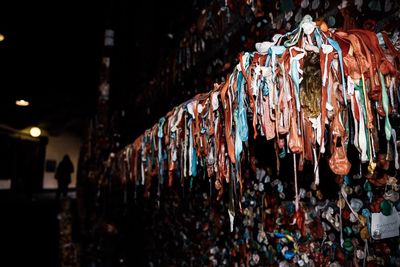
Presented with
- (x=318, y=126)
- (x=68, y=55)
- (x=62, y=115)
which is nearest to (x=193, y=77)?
(x=318, y=126)

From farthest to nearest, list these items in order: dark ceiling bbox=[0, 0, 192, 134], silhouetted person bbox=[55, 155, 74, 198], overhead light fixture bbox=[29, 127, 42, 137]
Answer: overhead light fixture bbox=[29, 127, 42, 137] → silhouetted person bbox=[55, 155, 74, 198] → dark ceiling bbox=[0, 0, 192, 134]

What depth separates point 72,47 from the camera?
635 centimetres

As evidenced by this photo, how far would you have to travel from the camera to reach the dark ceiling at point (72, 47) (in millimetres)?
3660

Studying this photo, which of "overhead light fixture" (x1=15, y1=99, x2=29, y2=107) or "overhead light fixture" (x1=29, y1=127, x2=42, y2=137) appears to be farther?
"overhead light fixture" (x1=29, y1=127, x2=42, y2=137)

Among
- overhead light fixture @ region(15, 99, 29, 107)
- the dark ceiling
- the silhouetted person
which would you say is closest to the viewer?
the dark ceiling

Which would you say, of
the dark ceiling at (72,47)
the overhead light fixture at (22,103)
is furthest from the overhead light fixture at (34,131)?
the overhead light fixture at (22,103)

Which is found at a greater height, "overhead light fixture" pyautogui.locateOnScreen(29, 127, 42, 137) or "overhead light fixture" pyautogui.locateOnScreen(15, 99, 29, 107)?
"overhead light fixture" pyautogui.locateOnScreen(15, 99, 29, 107)

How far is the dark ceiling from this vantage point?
3.66 metres

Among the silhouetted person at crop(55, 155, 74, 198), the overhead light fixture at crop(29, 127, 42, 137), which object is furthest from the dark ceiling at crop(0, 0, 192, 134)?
the silhouetted person at crop(55, 155, 74, 198)

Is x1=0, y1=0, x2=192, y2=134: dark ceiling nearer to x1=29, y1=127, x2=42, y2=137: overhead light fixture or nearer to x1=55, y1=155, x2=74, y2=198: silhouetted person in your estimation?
x1=29, y1=127, x2=42, y2=137: overhead light fixture


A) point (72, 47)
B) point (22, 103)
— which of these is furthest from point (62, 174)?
point (72, 47)

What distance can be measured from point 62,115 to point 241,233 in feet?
30.9

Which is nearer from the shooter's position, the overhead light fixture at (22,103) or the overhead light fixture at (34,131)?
the overhead light fixture at (22,103)

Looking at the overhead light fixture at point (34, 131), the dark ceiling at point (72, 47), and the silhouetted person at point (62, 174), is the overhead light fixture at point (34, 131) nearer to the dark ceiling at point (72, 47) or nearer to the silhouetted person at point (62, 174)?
the dark ceiling at point (72, 47)
